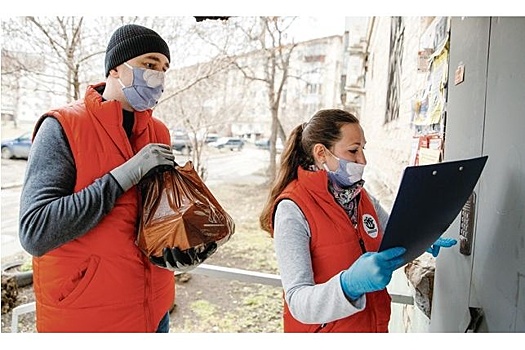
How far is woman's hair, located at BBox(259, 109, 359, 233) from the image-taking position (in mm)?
1276

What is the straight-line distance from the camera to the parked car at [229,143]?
25.4 feet

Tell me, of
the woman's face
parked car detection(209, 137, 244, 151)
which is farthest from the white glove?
parked car detection(209, 137, 244, 151)

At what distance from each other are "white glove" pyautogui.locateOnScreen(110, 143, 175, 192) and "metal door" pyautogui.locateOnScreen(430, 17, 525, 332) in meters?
0.89

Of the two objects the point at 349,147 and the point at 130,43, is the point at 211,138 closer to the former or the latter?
the point at 130,43

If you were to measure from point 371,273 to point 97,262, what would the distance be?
0.71 metres

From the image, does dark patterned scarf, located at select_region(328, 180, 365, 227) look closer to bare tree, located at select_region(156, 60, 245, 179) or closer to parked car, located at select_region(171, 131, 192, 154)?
bare tree, located at select_region(156, 60, 245, 179)

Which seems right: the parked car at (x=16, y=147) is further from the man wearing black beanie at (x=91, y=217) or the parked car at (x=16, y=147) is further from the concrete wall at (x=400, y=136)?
the man wearing black beanie at (x=91, y=217)

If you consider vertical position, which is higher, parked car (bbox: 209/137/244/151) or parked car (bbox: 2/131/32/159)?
parked car (bbox: 209/137/244/151)

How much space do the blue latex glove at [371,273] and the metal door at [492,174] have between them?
291 millimetres

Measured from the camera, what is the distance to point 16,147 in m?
5.87

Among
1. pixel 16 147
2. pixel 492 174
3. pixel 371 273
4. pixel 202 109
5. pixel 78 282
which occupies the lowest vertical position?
pixel 78 282

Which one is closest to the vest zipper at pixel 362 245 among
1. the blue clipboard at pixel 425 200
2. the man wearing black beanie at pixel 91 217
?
the blue clipboard at pixel 425 200

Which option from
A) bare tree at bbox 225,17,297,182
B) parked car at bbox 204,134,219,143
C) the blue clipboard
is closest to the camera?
the blue clipboard

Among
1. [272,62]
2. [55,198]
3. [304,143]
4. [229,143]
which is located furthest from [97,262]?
[229,143]
